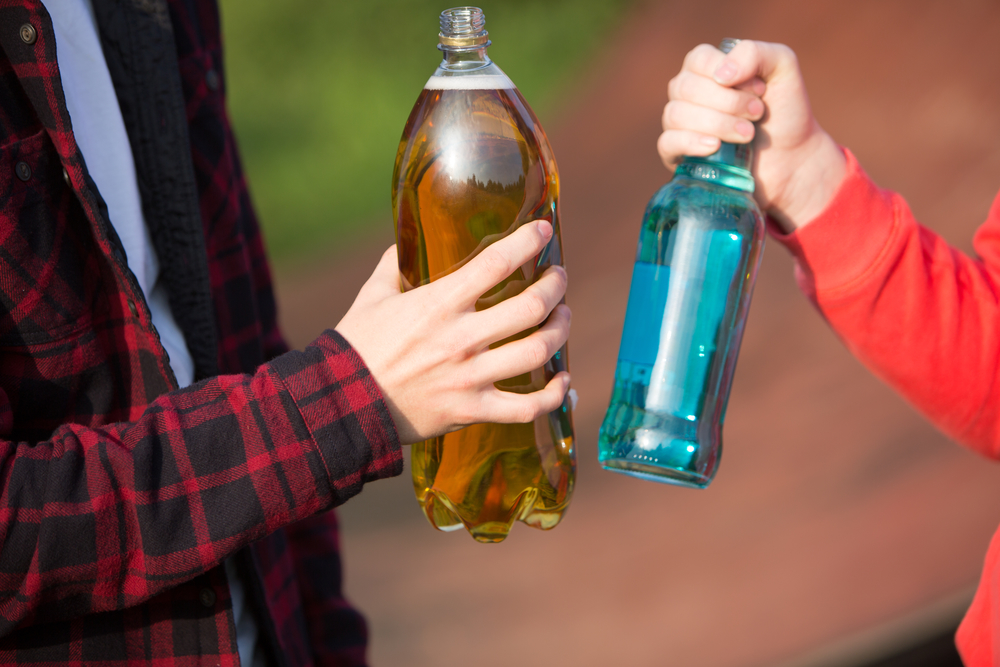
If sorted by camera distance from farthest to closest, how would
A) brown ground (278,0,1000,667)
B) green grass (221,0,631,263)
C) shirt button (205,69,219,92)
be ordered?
1. green grass (221,0,631,263)
2. brown ground (278,0,1000,667)
3. shirt button (205,69,219,92)

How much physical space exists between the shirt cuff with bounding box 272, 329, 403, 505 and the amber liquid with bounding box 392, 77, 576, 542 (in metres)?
0.16

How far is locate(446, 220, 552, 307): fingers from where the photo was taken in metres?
0.71

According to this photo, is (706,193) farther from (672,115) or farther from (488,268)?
(488,268)

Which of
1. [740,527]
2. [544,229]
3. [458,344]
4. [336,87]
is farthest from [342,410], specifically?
[336,87]

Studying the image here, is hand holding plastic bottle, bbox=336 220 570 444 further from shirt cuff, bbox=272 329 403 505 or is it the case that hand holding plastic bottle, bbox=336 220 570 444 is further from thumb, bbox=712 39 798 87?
thumb, bbox=712 39 798 87

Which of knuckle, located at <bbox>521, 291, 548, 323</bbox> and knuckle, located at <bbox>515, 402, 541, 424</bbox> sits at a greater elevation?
knuckle, located at <bbox>521, 291, 548, 323</bbox>

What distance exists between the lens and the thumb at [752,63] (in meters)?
0.91

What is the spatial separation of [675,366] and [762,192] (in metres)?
0.28

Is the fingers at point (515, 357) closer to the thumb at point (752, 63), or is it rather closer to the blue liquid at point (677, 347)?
the blue liquid at point (677, 347)

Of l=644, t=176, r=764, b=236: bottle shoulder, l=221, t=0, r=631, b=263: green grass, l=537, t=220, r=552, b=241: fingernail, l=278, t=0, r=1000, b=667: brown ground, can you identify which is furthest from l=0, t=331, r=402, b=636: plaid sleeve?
l=221, t=0, r=631, b=263: green grass

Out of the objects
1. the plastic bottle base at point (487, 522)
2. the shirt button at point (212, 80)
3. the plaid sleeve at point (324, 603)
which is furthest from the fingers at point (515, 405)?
the shirt button at point (212, 80)

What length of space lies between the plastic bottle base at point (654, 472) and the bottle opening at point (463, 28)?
0.50 metres

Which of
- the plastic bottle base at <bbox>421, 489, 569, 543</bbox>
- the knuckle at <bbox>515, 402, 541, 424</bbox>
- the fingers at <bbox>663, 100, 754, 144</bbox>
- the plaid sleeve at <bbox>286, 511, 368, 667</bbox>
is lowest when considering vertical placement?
the plaid sleeve at <bbox>286, 511, 368, 667</bbox>

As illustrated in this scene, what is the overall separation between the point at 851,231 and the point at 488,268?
559 millimetres
